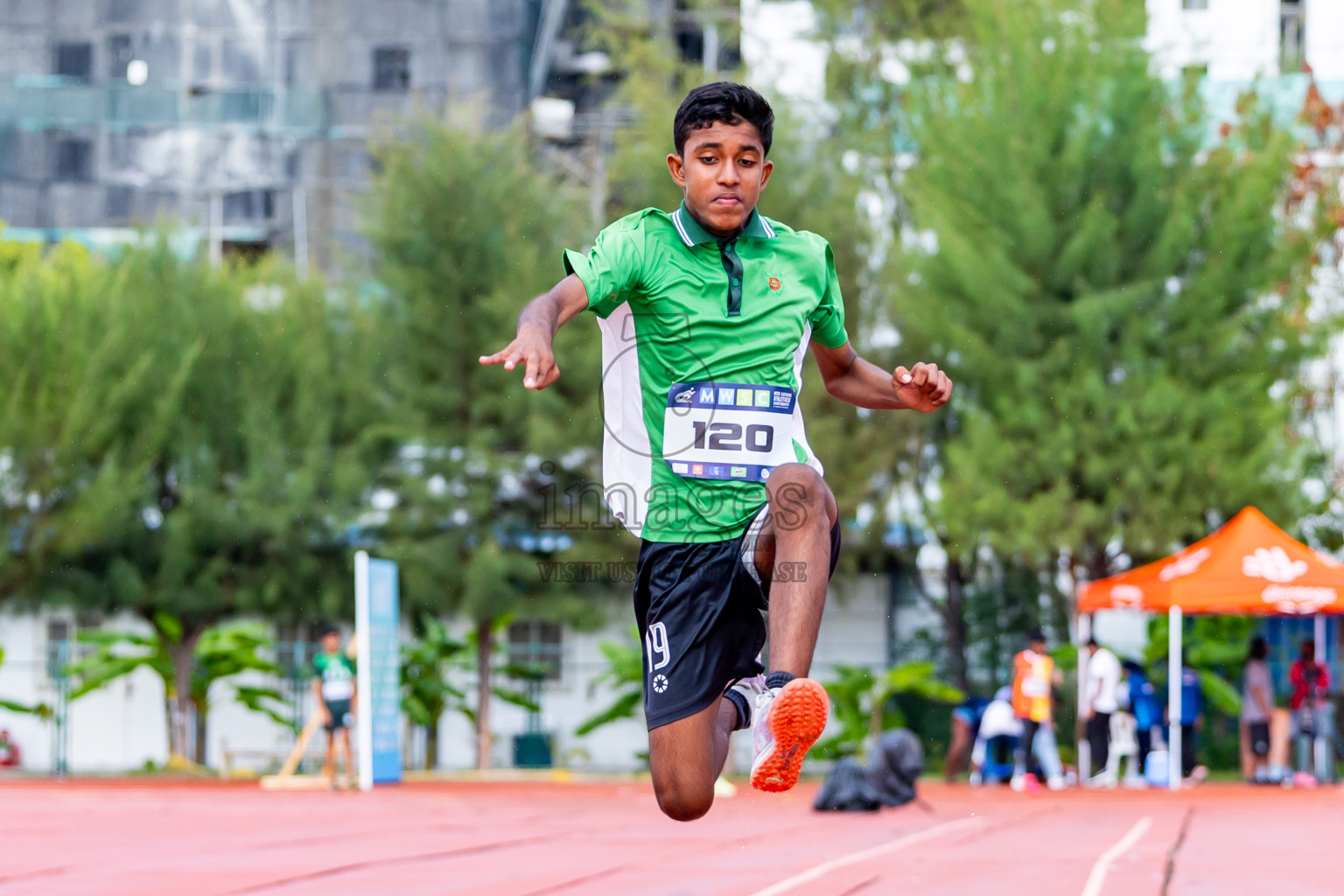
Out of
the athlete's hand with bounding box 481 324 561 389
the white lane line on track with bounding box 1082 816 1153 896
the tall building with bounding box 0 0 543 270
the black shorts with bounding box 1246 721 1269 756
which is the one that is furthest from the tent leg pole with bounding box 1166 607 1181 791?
the tall building with bounding box 0 0 543 270

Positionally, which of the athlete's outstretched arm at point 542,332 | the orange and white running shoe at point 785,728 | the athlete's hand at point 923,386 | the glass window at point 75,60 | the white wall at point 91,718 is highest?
the glass window at point 75,60

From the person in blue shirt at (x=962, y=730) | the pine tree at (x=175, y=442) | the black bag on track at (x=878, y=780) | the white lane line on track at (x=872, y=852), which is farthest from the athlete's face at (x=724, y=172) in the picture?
the pine tree at (x=175, y=442)

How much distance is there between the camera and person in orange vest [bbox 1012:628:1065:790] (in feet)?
62.0

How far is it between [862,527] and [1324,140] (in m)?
8.05

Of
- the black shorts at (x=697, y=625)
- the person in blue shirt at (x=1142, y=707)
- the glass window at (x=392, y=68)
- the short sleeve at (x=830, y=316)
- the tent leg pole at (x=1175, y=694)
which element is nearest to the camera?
the black shorts at (x=697, y=625)

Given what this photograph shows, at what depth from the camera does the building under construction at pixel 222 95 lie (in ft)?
135

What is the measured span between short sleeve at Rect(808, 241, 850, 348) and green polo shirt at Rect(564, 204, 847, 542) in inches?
3.9

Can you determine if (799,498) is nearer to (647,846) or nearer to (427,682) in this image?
(647,846)

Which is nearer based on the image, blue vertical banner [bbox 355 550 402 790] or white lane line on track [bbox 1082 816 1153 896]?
white lane line on track [bbox 1082 816 1153 896]

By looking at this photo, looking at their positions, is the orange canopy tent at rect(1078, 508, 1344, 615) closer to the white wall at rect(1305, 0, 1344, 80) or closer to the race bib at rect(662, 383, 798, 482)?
the race bib at rect(662, 383, 798, 482)

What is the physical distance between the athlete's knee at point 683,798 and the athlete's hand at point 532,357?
1.45 meters

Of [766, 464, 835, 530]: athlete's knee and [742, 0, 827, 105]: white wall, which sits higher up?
[742, 0, 827, 105]: white wall

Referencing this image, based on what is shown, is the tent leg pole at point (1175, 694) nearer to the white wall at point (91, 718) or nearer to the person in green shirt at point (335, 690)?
the person in green shirt at point (335, 690)

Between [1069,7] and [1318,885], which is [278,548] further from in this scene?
[1318,885]
